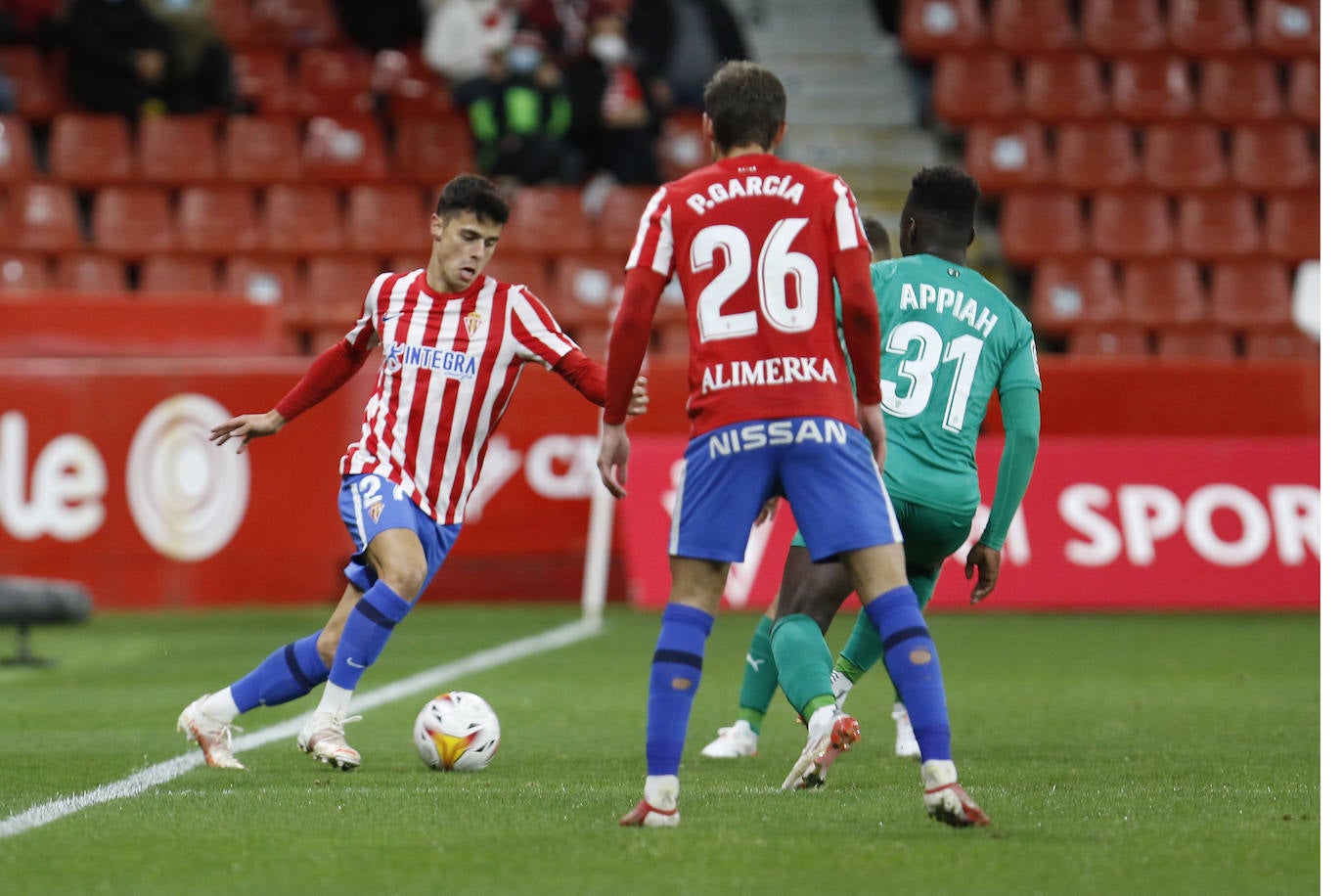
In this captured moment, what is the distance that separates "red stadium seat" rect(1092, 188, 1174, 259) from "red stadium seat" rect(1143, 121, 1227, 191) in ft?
1.39

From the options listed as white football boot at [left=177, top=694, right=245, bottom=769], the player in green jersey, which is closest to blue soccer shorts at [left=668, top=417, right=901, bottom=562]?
the player in green jersey

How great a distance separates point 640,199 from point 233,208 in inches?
135

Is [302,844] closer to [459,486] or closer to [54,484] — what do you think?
[459,486]

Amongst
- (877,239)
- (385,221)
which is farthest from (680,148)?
(877,239)

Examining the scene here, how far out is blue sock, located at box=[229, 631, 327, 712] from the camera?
6367mm

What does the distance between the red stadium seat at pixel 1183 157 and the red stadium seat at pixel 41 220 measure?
9467 mm

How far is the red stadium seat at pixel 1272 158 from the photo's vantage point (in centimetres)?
1772

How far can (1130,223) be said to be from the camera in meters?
17.0

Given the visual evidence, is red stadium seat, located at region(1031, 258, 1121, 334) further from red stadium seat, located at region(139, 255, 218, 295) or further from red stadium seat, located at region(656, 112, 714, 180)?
red stadium seat, located at region(139, 255, 218, 295)

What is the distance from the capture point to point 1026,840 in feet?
15.2

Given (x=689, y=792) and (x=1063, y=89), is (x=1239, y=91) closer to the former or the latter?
(x=1063, y=89)

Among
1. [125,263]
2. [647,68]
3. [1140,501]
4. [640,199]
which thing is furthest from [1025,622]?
[125,263]

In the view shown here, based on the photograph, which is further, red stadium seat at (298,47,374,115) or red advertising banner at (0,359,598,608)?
red stadium seat at (298,47,374,115)

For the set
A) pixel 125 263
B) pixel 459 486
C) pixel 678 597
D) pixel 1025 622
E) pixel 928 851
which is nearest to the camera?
pixel 928 851
